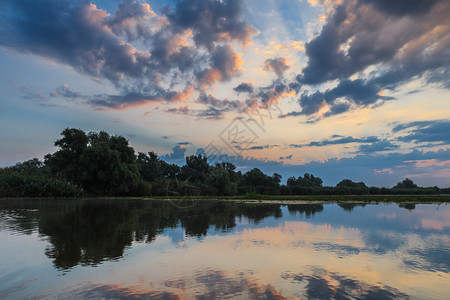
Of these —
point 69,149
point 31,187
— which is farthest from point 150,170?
point 31,187

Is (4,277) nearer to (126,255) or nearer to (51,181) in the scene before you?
(126,255)

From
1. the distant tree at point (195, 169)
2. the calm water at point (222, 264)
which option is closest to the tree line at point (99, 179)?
the distant tree at point (195, 169)

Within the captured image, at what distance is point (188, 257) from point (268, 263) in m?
1.94

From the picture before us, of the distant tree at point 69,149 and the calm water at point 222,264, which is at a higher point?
the distant tree at point 69,149

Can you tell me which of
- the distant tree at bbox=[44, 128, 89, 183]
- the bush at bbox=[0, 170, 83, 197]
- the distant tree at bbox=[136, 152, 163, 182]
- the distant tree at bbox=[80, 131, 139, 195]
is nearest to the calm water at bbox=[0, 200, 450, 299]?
the bush at bbox=[0, 170, 83, 197]

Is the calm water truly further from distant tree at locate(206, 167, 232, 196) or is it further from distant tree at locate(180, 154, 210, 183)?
distant tree at locate(180, 154, 210, 183)

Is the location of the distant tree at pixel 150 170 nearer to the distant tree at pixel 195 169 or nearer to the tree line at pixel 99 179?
the distant tree at pixel 195 169

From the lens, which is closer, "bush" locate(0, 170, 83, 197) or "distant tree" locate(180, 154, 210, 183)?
"bush" locate(0, 170, 83, 197)

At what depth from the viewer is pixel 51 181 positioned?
39562mm

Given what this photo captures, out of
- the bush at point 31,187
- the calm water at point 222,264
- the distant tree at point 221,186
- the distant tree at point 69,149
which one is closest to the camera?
the calm water at point 222,264

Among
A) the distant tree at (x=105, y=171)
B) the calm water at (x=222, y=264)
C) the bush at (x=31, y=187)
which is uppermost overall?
the distant tree at (x=105, y=171)

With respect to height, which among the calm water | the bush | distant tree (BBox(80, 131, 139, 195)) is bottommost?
the calm water

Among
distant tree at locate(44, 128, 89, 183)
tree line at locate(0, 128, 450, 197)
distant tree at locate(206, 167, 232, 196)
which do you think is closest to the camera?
tree line at locate(0, 128, 450, 197)

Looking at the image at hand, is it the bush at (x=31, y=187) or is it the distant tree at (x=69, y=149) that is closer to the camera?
the bush at (x=31, y=187)
